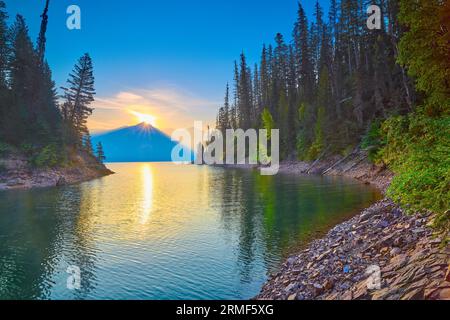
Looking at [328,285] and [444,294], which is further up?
[444,294]

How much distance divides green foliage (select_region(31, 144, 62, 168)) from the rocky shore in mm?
50261

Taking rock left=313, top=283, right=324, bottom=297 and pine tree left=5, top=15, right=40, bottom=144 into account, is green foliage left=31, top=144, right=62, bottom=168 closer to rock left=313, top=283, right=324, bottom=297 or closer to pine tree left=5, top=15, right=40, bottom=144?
pine tree left=5, top=15, right=40, bottom=144

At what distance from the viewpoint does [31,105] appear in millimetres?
61125

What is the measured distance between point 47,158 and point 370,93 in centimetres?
5518

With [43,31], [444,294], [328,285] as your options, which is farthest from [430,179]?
[43,31]

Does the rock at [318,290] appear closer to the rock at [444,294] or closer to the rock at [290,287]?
the rock at [290,287]

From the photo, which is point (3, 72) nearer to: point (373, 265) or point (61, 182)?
point (61, 182)

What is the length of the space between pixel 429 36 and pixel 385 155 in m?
19.2

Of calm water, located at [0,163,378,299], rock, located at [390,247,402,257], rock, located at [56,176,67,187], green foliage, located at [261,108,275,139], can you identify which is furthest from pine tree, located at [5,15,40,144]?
rock, located at [390,247,402,257]

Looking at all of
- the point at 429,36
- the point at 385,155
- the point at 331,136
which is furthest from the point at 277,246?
the point at 331,136

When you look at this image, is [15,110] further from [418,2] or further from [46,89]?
[418,2]

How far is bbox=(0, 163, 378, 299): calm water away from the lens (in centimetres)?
1239

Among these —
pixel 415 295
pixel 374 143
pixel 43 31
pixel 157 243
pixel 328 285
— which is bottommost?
pixel 157 243

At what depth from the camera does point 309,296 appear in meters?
9.73
